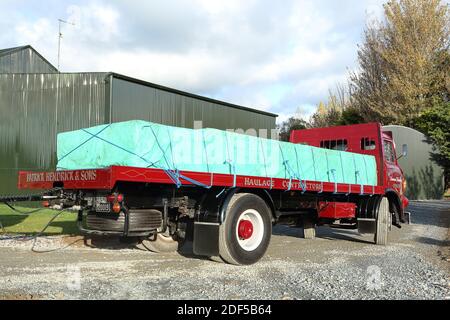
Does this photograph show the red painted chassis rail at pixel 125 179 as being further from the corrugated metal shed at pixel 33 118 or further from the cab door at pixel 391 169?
the corrugated metal shed at pixel 33 118

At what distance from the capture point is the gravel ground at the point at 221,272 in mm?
5387

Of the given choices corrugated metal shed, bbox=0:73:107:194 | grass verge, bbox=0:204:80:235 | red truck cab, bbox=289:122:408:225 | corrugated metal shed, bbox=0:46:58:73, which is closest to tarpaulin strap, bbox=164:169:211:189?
grass verge, bbox=0:204:80:235

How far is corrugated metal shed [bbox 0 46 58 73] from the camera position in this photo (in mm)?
27859

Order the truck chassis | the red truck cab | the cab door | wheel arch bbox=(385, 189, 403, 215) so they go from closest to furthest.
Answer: the truck chassis → the red truck cab → the cab door → wheel arch bbox=(385, 189, 403, 215)

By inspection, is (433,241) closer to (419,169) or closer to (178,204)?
(178,204)

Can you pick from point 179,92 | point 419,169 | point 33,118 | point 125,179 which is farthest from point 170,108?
point 419,169

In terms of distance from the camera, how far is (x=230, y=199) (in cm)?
696

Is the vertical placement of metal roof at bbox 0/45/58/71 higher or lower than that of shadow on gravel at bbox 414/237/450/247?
higher

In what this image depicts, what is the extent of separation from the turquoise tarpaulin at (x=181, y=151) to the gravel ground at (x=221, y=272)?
1.51 meters

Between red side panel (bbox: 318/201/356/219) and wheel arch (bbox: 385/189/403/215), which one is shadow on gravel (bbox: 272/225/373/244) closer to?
wheel arch (bbox: 385/189/403/215)

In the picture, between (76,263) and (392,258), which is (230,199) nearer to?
(76,263)

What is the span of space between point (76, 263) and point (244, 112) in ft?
60.7

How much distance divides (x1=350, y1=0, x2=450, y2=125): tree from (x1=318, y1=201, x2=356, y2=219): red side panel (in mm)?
23071

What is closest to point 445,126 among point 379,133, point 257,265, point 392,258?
point 379,133
